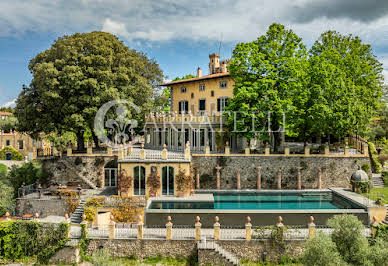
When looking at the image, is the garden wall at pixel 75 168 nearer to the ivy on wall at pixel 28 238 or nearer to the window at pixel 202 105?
the ivy on wall at pixel 28 238

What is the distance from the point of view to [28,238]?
17.8 metres

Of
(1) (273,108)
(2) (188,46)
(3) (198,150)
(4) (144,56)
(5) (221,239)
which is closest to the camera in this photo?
(5) (221,239)

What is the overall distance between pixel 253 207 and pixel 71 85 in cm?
1775

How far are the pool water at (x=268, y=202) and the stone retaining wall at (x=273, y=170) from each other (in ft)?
4.34

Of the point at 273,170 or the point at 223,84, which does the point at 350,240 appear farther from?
the point at 223,84

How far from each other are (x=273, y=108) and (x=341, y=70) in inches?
321

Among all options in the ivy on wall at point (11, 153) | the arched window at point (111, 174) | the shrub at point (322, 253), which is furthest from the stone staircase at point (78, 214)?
the ivy on wall at point (11, 153)

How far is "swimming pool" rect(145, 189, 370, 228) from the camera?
1944 cm

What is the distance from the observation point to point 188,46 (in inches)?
1366

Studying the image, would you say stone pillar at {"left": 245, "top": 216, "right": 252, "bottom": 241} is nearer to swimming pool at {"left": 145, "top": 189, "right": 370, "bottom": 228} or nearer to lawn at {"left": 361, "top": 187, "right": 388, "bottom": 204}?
swimming pool at {"left": 145, "top": 189, "right": 370, "bottom": 228}

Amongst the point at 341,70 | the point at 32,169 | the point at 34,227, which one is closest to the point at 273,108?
the point at 341,70

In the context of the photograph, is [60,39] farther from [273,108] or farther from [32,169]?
[273,108]

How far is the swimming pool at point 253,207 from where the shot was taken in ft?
63.8

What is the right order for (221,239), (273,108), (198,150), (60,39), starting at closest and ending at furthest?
(221,239) < (273,108) < (60,39) < (198,150)
